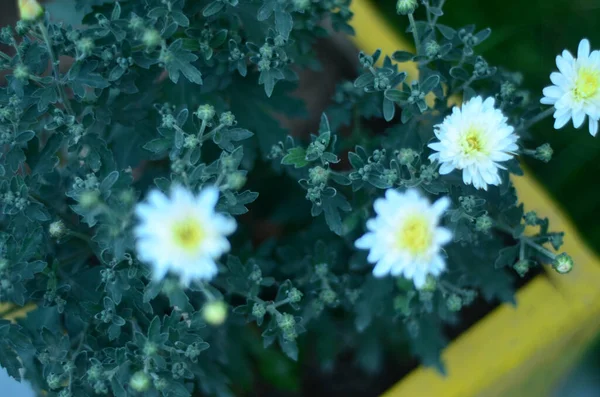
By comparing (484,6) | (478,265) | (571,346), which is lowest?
(571,346)

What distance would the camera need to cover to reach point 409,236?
104 cm

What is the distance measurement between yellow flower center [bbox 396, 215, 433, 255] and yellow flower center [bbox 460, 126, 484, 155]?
168 mm

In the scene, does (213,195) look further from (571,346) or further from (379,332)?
(571,346)

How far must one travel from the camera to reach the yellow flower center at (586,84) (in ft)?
3.91

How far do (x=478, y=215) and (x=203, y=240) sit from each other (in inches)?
21.7

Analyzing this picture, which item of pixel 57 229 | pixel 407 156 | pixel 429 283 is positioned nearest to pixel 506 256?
pixel 429 283

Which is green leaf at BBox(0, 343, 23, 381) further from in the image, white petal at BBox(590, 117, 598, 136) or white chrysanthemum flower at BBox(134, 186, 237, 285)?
white petal at BBox(590, 117, 598, 136)

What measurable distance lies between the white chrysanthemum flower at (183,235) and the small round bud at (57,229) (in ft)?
1.04

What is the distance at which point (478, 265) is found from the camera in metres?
1.47

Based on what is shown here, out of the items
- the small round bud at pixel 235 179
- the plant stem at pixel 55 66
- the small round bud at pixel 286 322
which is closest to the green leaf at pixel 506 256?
the small round bud at pixel 286 322

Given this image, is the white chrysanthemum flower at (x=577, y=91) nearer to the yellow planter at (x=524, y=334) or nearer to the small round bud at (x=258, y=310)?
the yellow planter at (x=524, y=334)

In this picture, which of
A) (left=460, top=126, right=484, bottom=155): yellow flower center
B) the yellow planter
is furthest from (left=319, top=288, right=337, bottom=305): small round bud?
(left=460, top=126, right=484, bottom=155): yellow flower center

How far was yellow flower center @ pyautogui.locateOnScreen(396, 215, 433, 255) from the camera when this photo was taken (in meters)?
1.03

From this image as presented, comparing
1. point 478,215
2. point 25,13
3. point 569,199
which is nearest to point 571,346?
point 569,199
